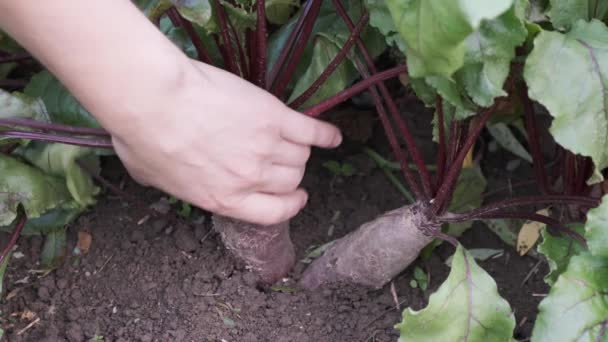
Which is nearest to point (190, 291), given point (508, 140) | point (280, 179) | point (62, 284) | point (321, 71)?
point (62, 284)

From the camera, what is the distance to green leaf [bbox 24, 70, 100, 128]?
1.36 metres

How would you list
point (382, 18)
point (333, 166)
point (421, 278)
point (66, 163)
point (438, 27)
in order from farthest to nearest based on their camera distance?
point (333, 166)
point (421, 278)
point (66, 163)
point (382, 18)
point (438, 27)

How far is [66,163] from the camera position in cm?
127

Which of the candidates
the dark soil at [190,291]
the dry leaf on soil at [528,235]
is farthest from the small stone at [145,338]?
the dry leaf on soil at [528,235]

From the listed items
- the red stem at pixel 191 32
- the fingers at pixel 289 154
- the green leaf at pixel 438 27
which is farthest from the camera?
the red stem at pixel 191 32

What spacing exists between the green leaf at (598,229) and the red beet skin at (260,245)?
0.54 meters

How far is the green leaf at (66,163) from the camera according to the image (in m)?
1.26

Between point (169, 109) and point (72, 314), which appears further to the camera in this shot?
point (72, 314)

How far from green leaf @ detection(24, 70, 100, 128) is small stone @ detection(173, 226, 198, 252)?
0.27 metres

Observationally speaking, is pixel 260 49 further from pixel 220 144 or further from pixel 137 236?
pixel 137 236

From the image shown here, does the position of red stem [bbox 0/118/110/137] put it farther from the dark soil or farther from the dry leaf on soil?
the dry leaf on soil

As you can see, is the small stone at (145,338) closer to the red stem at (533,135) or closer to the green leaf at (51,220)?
the green leaf at (51,220)

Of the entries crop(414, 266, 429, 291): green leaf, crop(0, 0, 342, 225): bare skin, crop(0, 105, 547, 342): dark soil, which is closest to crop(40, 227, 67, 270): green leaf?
crop(0, 105, 547, 342): dark soil

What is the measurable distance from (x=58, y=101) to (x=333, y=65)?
58 cm
